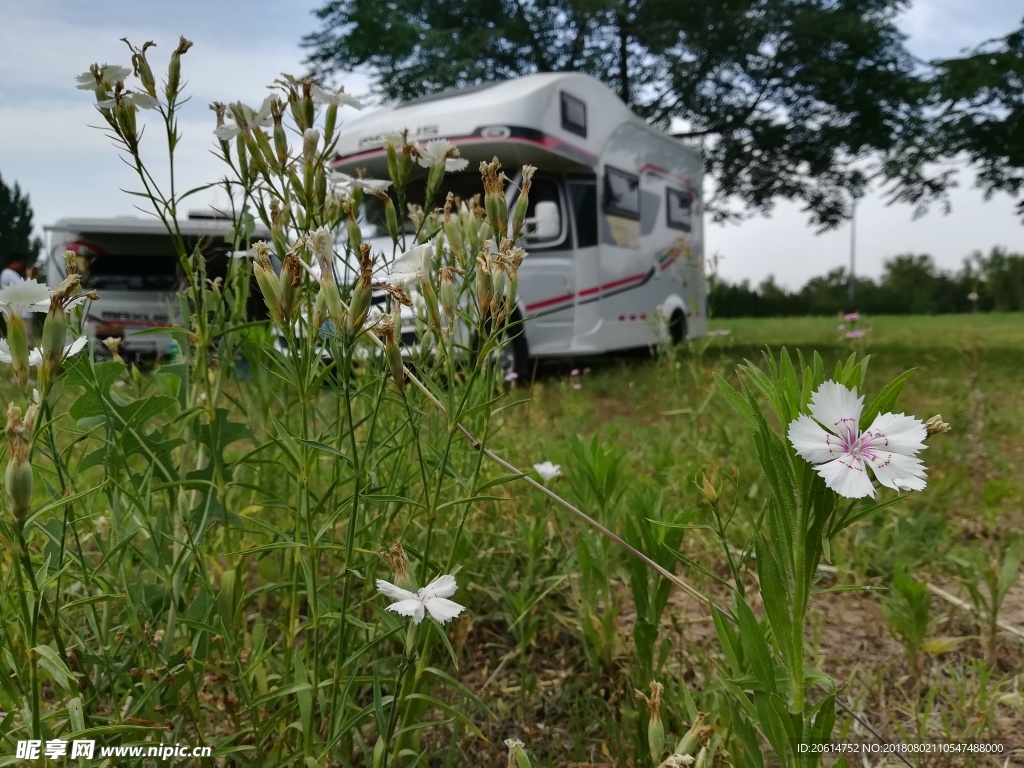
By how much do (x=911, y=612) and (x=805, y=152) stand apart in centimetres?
1613

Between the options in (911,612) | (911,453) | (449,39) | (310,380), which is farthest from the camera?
(449,39)

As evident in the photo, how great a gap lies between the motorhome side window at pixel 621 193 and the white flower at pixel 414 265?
23.4ft

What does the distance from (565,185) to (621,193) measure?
112cm

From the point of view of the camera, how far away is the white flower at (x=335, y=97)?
1234 mm

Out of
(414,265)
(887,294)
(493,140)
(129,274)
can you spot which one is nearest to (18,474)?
(414,265)

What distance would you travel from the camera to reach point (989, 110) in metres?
10.4

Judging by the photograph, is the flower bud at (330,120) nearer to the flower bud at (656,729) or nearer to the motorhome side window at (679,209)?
the flower bud at (656,729)

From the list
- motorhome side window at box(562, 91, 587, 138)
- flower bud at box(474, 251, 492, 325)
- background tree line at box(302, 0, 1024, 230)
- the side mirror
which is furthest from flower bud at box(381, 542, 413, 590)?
background tree line at box(302, 0, 1024, 230)

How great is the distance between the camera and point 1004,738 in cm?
129

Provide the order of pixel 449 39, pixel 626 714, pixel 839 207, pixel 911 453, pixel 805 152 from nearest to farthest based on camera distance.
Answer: pixel 911 453 < pixel 626 714 < pixel 449 39 < pixel 805 152 < pixel 839 207

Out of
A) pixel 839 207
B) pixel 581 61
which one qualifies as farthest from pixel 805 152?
pixel 581 61

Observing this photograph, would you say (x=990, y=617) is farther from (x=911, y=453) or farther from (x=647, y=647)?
(x=911, y=453)

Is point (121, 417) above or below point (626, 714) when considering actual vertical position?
above

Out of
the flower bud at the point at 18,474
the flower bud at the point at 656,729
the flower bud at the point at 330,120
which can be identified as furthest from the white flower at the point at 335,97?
the flower bud at the point at 656,729
